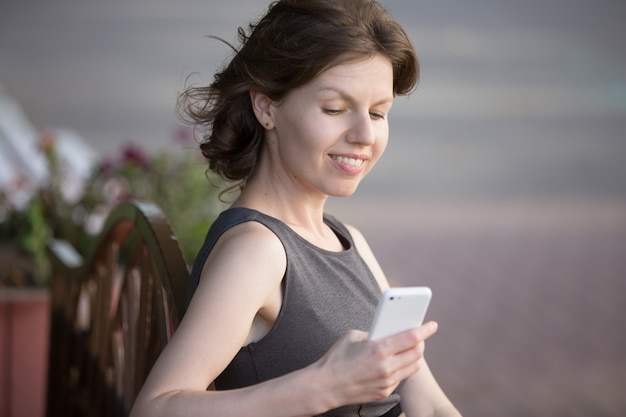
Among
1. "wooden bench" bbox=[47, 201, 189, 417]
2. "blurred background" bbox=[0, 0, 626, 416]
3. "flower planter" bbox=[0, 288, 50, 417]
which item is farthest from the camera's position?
"blurred background" bbox=[0, 0, 626, 416]

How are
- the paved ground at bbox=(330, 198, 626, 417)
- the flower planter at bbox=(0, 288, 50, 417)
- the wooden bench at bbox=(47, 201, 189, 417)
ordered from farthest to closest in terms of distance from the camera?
1. the paved ground at bbox=(330, 198, 626, 417)
2. the flower planter at bbox=(0, 288, 50, 417)
3. the wooden bench at bbox=(47, 201, 189, 417)

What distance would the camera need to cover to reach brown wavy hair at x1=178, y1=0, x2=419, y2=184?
1.56 m

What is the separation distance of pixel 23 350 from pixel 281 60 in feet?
7.68

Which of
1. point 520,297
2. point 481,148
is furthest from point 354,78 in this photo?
point 481,148

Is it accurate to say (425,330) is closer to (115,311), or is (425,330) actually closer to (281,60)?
(281,60)

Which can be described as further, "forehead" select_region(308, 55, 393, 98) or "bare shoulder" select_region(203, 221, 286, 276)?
"forehead" select_region(308, 55, 393, 98)

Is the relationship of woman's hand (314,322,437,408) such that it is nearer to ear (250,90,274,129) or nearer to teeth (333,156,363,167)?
teeth (333,156,363,167)

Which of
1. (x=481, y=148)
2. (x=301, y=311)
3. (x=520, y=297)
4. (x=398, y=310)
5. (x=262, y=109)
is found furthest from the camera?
(x=481, y=148)

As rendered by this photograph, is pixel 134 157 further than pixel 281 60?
Yes

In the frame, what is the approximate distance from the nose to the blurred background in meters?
2.62

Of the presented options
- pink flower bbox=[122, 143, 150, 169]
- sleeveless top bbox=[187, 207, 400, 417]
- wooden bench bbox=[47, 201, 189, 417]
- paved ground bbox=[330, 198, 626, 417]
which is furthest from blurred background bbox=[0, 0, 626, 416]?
sleeveless top bbox=[187, 207, 400, 417]

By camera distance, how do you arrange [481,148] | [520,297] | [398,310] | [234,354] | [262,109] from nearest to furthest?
1. [398,310]
2. [234,354]
3. [262,109]
4. [520,297]
5. [481,148]

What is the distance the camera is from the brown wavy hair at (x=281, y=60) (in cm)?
156

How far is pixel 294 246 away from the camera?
154cm
